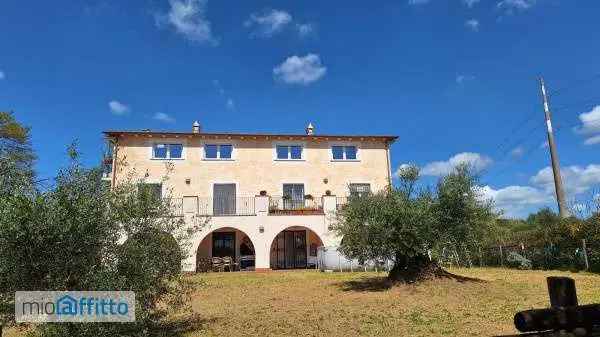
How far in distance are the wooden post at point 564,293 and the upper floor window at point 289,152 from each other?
24474mm

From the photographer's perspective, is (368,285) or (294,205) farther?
(294,205)

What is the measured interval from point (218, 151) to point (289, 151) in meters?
4.30

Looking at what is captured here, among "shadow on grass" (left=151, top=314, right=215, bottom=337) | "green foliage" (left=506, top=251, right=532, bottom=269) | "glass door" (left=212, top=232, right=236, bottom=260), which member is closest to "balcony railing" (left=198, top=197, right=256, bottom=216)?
"glass door" (left=212, top=232, right=236, bottom=260)

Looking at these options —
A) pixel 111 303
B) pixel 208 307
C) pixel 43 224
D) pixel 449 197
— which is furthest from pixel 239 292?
pixel 43 224

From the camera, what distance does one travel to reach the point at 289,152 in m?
29.3

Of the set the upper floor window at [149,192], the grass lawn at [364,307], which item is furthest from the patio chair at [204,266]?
the upper floor window at [149,192]

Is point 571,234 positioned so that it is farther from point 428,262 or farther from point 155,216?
point 155,216

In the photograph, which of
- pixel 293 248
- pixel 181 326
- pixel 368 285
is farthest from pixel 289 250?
pixel 181 326

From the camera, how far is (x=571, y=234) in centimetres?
2027

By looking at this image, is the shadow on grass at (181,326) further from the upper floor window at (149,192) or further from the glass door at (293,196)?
the glass door at (293,196)

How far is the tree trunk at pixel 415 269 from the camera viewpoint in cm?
1428

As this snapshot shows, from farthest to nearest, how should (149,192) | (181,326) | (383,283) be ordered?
(383,283), (181,326), (149,192)

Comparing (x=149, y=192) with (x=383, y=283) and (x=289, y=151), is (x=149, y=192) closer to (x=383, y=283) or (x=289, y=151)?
(x=383, y=283)

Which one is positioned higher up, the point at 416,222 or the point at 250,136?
the point at 250,136
